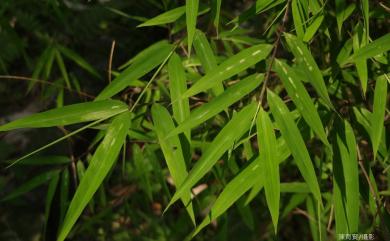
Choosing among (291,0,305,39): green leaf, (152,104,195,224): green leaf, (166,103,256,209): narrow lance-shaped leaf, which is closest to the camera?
(166,103,256,209): narrow lance-shaped leaf

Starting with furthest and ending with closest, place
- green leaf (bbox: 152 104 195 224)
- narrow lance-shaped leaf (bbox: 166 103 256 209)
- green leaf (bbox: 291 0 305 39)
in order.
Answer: green leaf (bbox: 291 0 305 39)
green leaf (bbox: 152 104 195 224)
narrow lance-shaped leaf (bbox: 166 103 256 209)

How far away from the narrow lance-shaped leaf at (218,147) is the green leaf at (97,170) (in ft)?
0.50

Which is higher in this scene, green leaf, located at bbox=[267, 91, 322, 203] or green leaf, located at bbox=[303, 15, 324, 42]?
green leaf, located at bbox=[303, 15, 324, 42]

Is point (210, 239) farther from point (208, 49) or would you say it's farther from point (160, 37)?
point (208, 49)

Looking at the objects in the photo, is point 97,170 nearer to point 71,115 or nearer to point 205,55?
point 71,115

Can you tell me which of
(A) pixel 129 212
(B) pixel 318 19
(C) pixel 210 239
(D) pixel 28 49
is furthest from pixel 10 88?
(B) pixel 318 19

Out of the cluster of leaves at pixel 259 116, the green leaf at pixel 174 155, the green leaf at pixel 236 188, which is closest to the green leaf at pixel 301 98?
the cluster of leaves at pixel 259 116

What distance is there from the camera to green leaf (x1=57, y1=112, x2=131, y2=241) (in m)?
0.91

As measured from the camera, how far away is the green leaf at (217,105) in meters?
0.94

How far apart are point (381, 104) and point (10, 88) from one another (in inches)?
93.4

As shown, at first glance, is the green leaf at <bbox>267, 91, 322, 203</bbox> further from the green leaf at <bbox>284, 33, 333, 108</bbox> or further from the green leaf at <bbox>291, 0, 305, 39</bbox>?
the green leaf at <bbox>291, 0, 305, 39</bbox>

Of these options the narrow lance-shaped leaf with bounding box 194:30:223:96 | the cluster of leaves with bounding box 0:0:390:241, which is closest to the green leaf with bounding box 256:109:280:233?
the cluster of leaves with bounding box 0:0:390:241

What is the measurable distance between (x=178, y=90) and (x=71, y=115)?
252 mm

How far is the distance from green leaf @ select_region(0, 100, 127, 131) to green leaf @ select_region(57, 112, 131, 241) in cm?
3
